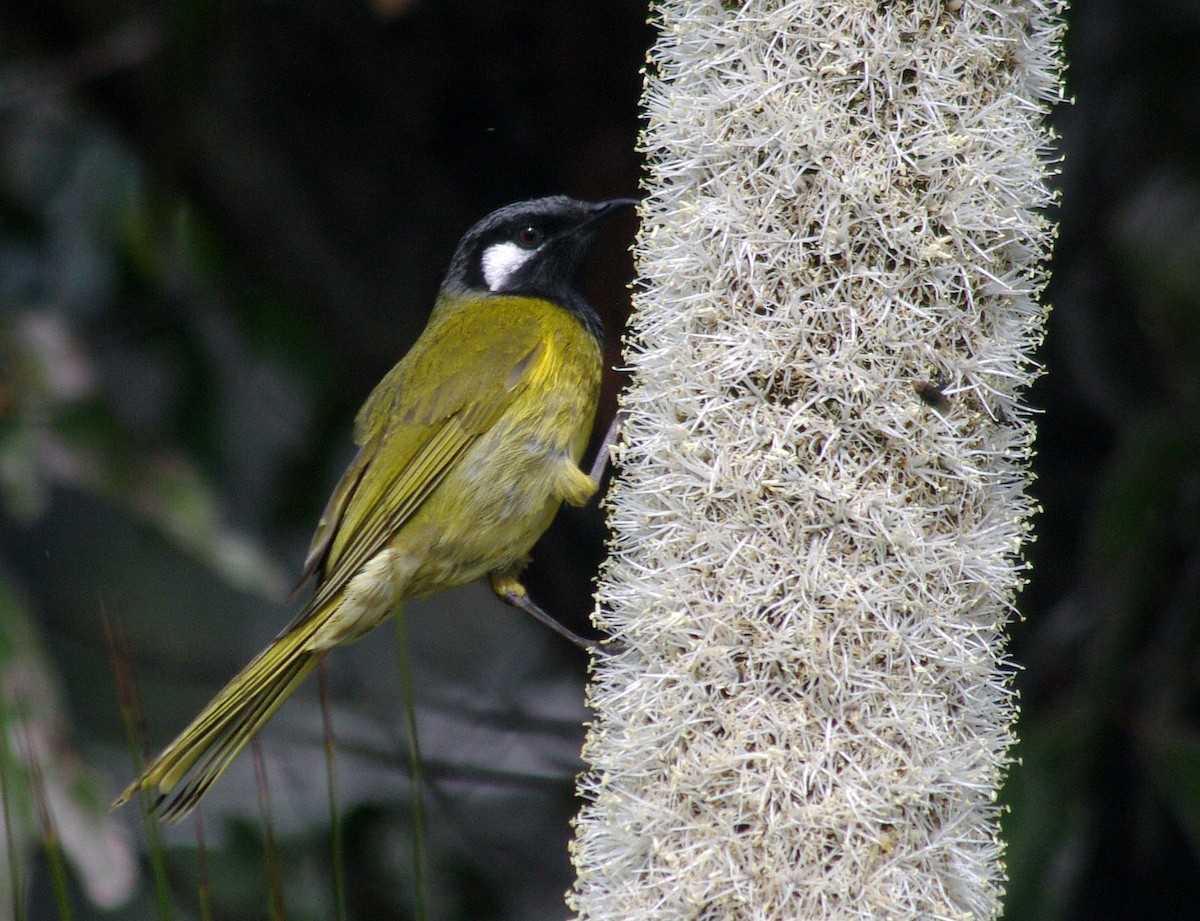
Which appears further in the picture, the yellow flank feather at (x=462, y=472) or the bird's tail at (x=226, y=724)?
the yellow flank feather at (x=462, y=472)

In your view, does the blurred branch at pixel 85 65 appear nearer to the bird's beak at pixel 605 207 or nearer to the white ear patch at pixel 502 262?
the white ear patch at pixel 502 262

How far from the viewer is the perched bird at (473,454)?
2627 mm

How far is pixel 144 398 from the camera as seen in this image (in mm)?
3863

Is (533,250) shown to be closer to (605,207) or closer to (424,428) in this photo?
(605,207)

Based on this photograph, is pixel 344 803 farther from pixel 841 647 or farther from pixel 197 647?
pixel 841 647

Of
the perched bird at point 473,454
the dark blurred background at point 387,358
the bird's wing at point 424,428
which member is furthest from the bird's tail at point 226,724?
the dark blurred background at point 387,358

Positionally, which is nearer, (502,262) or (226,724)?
(226,724)

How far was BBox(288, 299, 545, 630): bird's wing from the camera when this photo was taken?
2.68 meters

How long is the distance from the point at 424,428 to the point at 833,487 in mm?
1294

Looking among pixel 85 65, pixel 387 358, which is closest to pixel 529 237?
pixel 387 358

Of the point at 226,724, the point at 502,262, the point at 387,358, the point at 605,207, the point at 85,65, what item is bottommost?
the point at 226,724

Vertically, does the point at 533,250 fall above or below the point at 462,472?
above

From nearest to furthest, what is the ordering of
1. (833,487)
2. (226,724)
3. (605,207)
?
1. (833,487)
2. (226,724)
3. (605,207)

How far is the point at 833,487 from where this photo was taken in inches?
66.2
